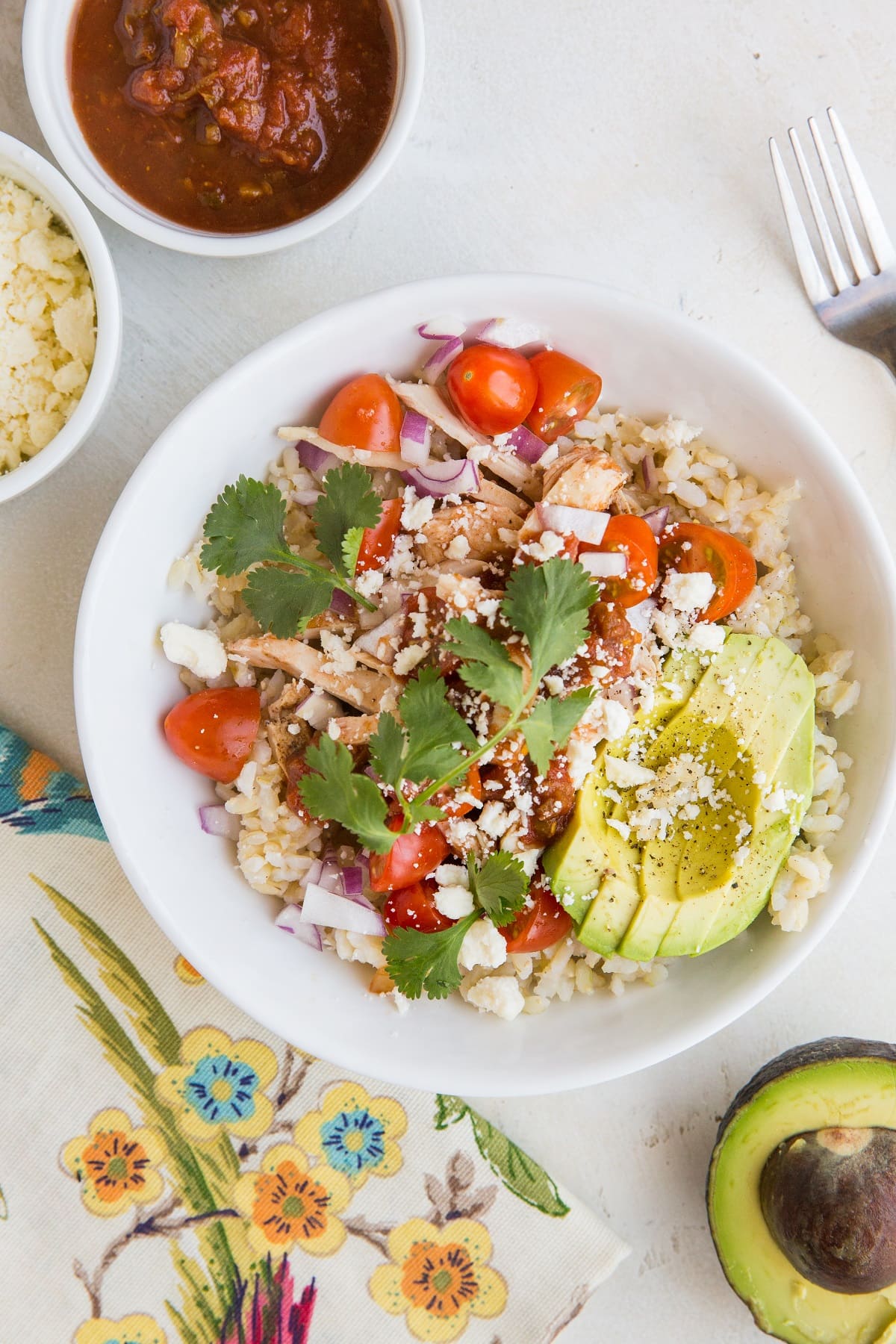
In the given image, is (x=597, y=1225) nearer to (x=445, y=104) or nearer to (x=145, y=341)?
(x=145, y=341)

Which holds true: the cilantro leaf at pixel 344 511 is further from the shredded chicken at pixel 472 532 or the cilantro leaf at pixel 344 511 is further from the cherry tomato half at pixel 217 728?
the cherry tomato half at pixel 217 728

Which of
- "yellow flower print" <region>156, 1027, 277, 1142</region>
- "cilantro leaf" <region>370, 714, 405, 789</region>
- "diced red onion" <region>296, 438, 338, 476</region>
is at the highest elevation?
"diced red onion" <region>296, 438, 338, 476</region>

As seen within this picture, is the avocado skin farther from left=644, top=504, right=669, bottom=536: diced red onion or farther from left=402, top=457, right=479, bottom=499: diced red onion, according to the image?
left=402, top=457, right=479, bottom=499: diced red onion

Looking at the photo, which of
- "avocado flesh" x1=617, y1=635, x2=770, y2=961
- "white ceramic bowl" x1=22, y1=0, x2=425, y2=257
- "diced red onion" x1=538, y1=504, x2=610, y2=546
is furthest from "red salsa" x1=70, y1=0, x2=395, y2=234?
"avocado flesh" x1=617, y1=635, x2=770, y2=961

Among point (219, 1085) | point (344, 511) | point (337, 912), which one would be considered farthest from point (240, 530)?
point (219, 1085)

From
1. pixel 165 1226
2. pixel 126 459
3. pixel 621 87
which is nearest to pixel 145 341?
pixel 126 459

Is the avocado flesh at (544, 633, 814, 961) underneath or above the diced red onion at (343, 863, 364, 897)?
above
